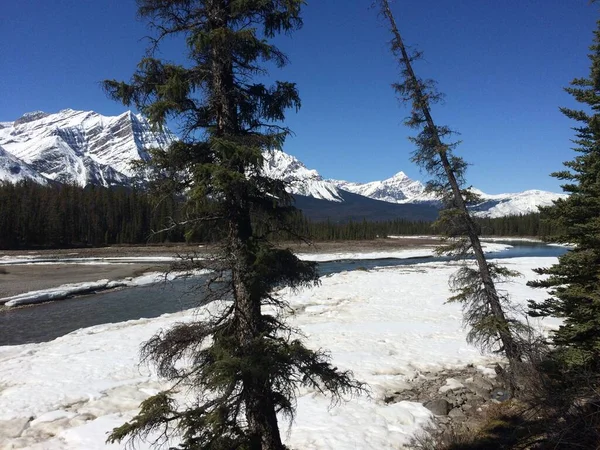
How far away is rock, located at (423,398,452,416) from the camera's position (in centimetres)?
958

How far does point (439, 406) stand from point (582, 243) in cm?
580

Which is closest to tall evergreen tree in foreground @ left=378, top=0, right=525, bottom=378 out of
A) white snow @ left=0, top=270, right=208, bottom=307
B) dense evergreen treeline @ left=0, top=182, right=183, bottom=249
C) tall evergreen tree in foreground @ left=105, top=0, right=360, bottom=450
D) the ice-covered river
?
tall evergreen tree in foreground @ left=105, top=0, right=360, bottom=450

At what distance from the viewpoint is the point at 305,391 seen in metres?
10.9

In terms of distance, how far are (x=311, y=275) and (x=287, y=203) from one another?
1192 millimetres

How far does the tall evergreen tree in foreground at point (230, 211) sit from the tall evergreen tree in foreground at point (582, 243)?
23.5 feet

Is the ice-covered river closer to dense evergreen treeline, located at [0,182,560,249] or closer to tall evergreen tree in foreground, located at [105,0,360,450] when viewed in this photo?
tall evergreen tree in foreground, located at [105,0,360,450]

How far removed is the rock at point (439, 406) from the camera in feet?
31.4

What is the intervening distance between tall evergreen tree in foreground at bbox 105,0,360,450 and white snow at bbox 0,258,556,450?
755 mm

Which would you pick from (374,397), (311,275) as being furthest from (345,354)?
(311,275)

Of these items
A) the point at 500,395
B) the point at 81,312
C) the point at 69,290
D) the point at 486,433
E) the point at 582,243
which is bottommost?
the point at 81,312

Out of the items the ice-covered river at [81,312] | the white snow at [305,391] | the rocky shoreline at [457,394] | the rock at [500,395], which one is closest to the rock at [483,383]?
the rocky shoreline at [457,394]

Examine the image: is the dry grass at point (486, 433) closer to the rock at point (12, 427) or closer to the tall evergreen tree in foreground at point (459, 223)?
the tall evergreen tree in foreground at point (459, 223)

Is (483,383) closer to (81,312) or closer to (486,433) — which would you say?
(486,433)

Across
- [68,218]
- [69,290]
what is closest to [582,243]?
[69,290]
